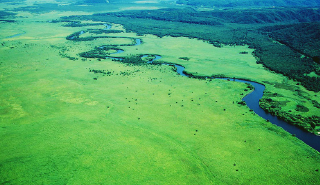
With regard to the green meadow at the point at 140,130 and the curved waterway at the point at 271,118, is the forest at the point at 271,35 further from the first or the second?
the curved waterway at the point at 271,118

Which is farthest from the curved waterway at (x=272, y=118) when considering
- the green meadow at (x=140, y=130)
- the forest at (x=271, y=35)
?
the forest at (x=271, y=35)

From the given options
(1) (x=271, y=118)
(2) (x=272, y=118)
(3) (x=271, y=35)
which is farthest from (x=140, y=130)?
(3) (x=271, y=35)

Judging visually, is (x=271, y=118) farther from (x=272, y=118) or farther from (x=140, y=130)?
(x=140, y=130)

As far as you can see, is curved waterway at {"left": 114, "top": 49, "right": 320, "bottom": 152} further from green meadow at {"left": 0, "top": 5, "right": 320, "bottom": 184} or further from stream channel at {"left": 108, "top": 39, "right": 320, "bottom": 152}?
green meadow at {"left": 0, "top": 5, "right": 320, "bottom": 184}

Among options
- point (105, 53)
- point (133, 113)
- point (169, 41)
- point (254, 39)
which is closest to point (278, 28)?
point (254, 39)

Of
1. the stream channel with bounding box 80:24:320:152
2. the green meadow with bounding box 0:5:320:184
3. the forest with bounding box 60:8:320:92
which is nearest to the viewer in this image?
the green meadow with bounding box 0:5:320:184

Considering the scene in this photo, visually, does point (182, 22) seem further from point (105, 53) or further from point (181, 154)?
point (181, 154)

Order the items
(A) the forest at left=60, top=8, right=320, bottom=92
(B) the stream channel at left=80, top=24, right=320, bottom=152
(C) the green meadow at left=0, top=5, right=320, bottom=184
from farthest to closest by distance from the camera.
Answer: (A) the forest at left=60, top=8, right=320, bottom=92
(B) the stream channel at left=80, top=24, right=320, bottom=152
(C) the green meadow at left=0, top=5, right=320, bottom=184

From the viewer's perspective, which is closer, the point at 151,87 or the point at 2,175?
the point at 2,175

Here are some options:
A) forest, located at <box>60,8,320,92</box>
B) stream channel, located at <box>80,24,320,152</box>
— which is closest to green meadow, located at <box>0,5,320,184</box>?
stream channel, located at <box>80,24,320,152</box>
